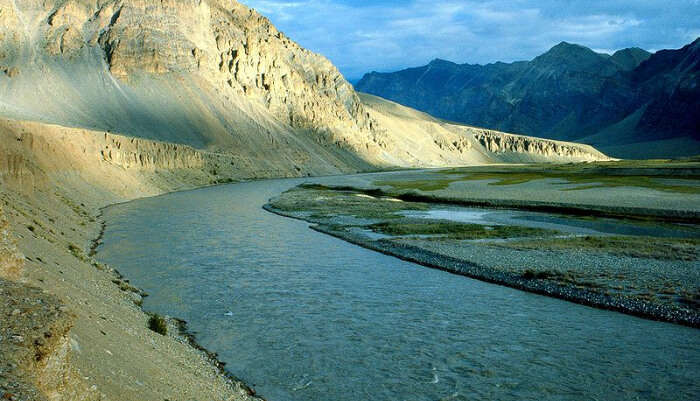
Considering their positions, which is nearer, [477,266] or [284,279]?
[284,279]

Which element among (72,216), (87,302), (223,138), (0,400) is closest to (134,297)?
(87,302)

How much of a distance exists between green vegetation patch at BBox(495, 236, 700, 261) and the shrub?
1702 cm

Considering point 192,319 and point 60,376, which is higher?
point 60,376

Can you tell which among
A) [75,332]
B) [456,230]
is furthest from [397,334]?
[456,230]

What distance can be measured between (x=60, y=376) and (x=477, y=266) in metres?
16.7

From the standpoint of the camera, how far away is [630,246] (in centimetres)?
2345

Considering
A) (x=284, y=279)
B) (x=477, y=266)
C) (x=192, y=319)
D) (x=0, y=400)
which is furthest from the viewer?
(x=477, y=266)

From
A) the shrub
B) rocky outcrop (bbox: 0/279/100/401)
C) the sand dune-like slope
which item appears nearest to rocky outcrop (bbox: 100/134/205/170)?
the sand dune-like slope

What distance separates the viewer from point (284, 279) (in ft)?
60.7

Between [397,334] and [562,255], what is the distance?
40.0 ft

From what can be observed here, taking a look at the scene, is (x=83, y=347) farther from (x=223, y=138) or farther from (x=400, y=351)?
(x=223, y=138)

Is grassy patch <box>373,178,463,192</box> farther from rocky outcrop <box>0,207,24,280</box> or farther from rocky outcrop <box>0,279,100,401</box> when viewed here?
rocky outcrop <box>0,279,100,401</box>

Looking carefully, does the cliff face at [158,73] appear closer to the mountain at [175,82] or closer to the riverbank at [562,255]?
the mountain at [175,82]

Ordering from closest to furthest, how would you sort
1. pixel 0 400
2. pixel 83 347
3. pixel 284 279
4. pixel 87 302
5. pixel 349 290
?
pixel 0 400 → pixel 83 347 → pixel 87 302 → pixel 349 290 → pixel 284 279
